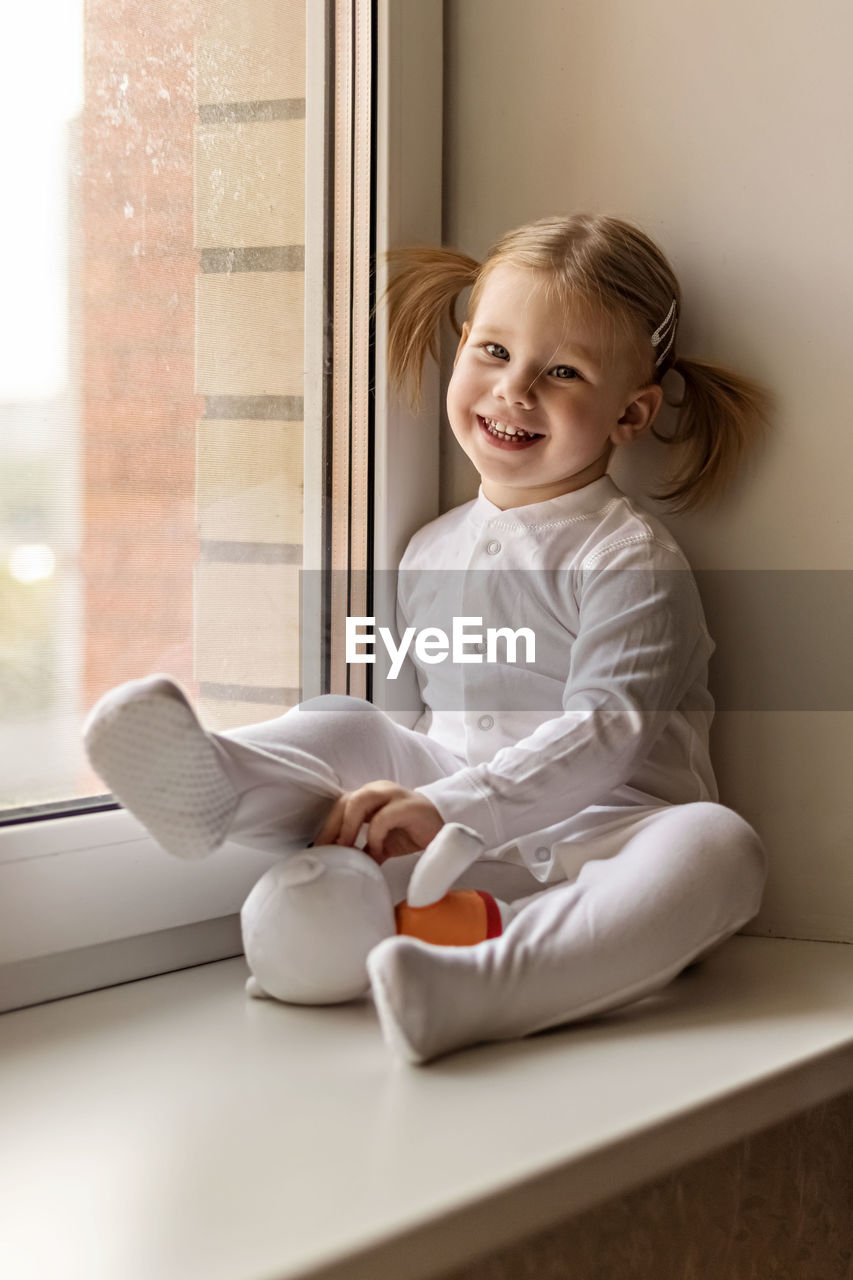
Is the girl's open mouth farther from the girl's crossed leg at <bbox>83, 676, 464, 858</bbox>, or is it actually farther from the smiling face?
the girl's crossed leg at <bbox>83, 676, 464, 858</bbox>

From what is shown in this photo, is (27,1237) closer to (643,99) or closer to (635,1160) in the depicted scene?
(635,1160)

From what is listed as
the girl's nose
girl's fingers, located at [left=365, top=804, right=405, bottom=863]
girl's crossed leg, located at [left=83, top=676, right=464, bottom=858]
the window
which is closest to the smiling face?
the girl's nose

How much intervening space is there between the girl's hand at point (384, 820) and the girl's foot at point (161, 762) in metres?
0.11

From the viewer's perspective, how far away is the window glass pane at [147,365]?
92 cm

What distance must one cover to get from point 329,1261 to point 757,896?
0.47 metres

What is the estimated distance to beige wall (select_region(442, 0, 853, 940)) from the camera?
3.59 feet

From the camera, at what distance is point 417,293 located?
4.01 ft

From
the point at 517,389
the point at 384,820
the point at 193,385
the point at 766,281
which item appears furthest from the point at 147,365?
the point at 766,281

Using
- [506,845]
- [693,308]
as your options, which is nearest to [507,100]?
[693,308]

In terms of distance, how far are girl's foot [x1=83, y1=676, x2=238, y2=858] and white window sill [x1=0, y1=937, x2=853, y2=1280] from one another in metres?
0.15

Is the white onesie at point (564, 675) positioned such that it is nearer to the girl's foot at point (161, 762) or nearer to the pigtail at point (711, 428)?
the pigtail at point (711, 428)

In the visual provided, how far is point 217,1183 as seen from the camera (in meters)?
0.63

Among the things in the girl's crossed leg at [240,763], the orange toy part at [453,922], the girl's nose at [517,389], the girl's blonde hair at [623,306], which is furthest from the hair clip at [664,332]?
the orange toy part at [453,922]

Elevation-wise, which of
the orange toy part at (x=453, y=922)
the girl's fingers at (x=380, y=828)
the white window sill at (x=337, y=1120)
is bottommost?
the white window sill at (x=337, y=1120)
